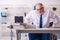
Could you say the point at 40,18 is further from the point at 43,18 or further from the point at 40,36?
the point at 40,36

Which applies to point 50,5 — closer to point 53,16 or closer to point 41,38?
point 53,16

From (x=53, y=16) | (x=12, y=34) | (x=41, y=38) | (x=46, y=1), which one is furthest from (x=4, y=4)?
(x=41, y=38)

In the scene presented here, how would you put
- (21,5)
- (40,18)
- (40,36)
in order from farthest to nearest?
(21,5), (40,18), (40,36)

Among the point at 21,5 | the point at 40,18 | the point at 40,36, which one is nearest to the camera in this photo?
the point at 40,36

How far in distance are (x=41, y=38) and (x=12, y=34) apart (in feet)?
6.68

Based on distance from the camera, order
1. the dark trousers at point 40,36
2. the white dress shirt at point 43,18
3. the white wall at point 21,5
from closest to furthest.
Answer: the dark trousers at point 40,36, the white dress shirt at point 43,18, the white wall at point 21,5

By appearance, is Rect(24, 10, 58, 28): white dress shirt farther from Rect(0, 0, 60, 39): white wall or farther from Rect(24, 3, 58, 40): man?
Rect(0, 0, 60, 39): white wall

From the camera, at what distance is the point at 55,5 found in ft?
14.3

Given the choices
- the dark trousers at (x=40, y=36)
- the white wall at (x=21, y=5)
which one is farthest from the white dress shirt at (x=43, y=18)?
the white wall at (x=21, y=5)

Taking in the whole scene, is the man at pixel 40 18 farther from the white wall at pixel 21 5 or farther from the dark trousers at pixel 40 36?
the white wall at pixel 21 5

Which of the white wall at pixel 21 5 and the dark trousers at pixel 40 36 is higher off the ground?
the white wall at pixel 21 5

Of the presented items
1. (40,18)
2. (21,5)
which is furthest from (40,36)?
(21,5)

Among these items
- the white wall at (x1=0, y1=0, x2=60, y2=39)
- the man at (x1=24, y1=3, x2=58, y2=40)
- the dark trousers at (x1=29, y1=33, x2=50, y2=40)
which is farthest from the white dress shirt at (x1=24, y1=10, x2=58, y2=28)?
the white wall at (x1=0, y1=0, x2=60, y2=39)

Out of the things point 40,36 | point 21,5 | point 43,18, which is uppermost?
point 21,5
